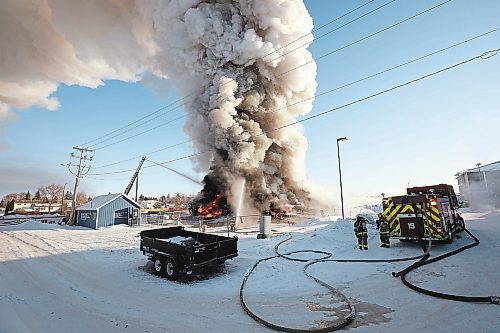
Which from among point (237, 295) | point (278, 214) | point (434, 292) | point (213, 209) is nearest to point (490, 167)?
point (278, 214)

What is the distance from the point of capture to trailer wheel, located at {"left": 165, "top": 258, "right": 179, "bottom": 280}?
840 centimetres

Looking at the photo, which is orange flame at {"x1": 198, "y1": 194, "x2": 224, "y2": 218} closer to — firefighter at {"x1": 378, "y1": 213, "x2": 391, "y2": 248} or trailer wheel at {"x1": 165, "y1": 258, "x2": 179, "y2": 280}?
firefighter at {"x1": 378, "y1": 213, "x2": 391, "y2": 248}

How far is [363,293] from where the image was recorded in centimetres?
645

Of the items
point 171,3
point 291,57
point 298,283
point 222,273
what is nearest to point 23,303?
point 222,273

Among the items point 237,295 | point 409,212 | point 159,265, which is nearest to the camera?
point 237,295

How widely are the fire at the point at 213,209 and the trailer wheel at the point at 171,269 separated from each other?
2297 cm

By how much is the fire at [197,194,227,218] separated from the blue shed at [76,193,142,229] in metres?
7.64

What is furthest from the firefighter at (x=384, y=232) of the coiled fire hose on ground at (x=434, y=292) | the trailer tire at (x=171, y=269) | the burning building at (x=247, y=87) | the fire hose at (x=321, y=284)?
the burning building at (x=247, y=87)

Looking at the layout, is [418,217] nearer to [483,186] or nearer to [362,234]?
[362,234]

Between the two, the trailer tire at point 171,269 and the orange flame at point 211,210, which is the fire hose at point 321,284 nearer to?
the trailer tire at point 171,269

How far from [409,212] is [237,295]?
26.1ft

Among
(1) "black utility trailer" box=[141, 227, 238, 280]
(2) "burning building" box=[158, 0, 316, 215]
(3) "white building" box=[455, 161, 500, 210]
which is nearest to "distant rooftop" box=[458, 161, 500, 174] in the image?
(3) "white building" box=[455, 161, 500, 210]

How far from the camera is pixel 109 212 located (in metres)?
30.4

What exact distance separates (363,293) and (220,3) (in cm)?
3506
